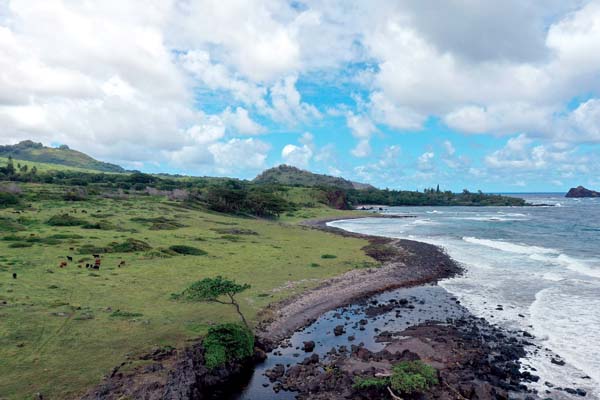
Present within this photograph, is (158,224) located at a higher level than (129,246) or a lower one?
higher

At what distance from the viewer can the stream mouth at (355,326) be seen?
19.2 m

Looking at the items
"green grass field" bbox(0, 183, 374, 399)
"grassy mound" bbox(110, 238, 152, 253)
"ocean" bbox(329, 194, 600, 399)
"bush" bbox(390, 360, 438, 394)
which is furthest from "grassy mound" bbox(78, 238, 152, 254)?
"bush" bbox(390, 360, 438, 394)

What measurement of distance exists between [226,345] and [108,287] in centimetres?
1534

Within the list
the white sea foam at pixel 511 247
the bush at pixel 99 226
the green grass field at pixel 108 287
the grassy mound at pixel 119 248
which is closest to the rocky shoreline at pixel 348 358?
the green grass field at pixel 108 287

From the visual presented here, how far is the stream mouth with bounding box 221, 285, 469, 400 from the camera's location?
19.2 metres

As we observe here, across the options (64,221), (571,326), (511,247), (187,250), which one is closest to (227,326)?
(571,326)

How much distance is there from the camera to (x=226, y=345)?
20438 millimetres

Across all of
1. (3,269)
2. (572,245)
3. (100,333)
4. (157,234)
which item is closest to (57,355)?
(100,333)

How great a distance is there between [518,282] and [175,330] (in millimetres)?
36420

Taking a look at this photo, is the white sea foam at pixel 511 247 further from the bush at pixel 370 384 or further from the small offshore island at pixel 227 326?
the bush at pixel 370 384

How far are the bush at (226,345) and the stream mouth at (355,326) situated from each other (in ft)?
3.92

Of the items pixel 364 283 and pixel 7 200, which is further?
pixel 7 200

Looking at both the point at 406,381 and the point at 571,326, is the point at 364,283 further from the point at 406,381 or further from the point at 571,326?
the point at 406,381

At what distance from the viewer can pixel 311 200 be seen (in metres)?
177
